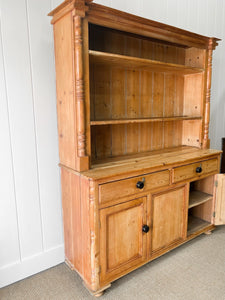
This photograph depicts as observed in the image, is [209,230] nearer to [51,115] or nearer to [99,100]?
[99,100]

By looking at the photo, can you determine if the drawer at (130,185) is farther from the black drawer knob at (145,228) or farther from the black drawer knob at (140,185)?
the black drawer knob at (145,228)

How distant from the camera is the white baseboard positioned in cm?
179

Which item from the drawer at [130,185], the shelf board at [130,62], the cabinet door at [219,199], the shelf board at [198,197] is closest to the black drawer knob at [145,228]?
the drawer at [130,185]

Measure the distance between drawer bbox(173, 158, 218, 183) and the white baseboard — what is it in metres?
1.14

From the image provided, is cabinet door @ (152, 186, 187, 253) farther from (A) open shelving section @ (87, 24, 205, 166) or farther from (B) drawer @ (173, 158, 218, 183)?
(A) open shelving section @ (87, 24, 205, 166)

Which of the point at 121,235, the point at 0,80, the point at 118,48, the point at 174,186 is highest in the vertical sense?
the point at 118,48

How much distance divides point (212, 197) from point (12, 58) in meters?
2.15

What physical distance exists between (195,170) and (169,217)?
0.48 meters

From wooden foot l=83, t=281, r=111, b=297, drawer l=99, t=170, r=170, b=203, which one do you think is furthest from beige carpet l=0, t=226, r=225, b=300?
drawer l=99, t=170, r=170, b=203

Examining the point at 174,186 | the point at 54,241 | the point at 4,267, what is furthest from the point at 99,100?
the point at 4,267

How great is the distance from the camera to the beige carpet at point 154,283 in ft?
5.54

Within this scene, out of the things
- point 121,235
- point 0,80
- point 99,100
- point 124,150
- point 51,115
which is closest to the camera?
point 0,80

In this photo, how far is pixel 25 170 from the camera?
181 centimetres

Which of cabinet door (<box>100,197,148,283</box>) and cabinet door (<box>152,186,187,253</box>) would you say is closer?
cabinet door (<box>100,197,148,283</box>)
